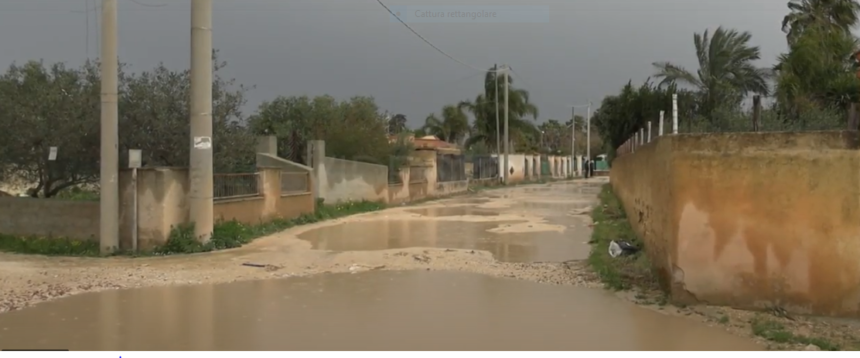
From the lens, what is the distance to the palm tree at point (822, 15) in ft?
95.8

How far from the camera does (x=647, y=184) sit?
37.0ft

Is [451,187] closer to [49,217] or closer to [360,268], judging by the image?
[49,217]

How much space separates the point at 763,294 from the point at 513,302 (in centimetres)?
262

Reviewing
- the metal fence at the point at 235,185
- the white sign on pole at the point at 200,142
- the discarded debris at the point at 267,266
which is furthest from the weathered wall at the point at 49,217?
the discarded debris at the point at 267,266

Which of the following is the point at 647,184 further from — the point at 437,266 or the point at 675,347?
the point at 675,347

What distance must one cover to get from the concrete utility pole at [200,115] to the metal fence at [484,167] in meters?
29.0

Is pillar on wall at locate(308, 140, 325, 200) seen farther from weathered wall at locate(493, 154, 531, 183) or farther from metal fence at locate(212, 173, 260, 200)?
weathered wall at locate(493, 154, 531, 183)

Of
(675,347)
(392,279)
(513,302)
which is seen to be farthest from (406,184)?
(675,347)

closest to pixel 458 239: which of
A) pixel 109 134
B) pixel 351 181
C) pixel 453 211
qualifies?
pixel 109 134

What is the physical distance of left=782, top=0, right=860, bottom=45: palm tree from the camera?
95.8 ft

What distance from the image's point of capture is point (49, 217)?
45.9ft

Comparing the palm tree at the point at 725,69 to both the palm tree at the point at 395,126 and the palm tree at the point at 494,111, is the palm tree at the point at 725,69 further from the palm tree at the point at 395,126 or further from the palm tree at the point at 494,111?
the palm tree at the point at 494,111

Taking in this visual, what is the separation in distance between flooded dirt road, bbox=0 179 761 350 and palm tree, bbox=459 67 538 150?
4127 centimetres

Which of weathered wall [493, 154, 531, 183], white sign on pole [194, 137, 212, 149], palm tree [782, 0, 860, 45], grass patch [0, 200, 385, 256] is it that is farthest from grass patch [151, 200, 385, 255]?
weathered wall [493, 154, 531, 183]
